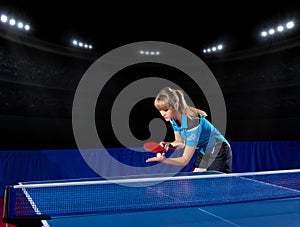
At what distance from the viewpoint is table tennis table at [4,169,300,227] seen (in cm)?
184

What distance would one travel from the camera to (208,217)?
6.47 feet

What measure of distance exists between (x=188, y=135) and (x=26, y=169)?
3.83 metres

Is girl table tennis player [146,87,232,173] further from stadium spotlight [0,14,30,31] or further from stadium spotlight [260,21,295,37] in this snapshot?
stadium spotlight [260,21,295,37]

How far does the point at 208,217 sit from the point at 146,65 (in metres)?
11.2

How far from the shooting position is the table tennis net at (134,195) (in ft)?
6.63

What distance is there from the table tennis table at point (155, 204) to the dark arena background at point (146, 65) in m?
5.89

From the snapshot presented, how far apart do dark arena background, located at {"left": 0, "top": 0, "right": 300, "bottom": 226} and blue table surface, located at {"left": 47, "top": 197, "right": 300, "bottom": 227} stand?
6.32 metres

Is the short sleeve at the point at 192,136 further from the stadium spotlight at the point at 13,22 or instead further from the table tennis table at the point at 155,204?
the stadium spotlight at the point at 13,22

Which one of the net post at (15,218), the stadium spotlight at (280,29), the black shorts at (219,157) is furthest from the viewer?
the stadium spotlight at (280,29)

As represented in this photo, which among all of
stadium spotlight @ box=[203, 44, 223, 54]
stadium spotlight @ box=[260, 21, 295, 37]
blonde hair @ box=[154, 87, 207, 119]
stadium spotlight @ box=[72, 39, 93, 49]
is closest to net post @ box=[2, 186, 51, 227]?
blonde hair @ box=[154, 87, 207, 119]

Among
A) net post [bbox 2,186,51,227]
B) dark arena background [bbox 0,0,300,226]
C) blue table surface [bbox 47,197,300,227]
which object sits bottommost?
blue table surface [bbox 47,197,300,227]

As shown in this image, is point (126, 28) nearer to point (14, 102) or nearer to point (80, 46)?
point (80, 46)

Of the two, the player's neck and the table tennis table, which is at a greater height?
the player's neck

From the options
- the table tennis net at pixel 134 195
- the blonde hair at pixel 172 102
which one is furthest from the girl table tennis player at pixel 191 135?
the table tennis net at pixel 134 195
